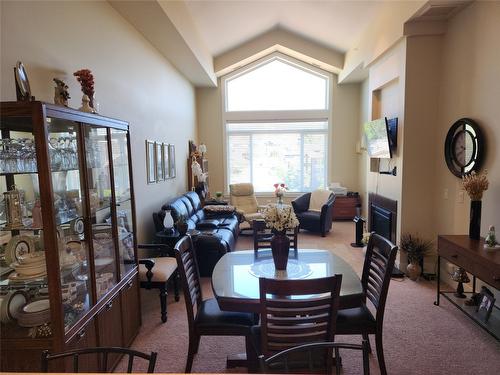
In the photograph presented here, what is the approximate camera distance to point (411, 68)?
3.97 metres

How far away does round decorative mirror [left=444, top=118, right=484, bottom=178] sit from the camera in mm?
3225

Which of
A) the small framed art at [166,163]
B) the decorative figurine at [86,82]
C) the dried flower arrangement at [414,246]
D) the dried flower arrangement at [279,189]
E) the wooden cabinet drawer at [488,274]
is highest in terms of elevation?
the decorative figurine at [86,82]

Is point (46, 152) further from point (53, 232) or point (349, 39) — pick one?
point (349, 39)

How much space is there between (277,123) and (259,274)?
596cm

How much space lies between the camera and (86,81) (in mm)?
2365

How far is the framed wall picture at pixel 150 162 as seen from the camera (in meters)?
4.26

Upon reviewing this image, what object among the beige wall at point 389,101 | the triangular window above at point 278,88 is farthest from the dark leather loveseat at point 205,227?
the triangular window above at point 278,88

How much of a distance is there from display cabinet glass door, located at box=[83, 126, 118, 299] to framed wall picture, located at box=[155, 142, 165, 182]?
2.23 m

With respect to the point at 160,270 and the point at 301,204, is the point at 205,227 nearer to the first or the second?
the point at 160,270

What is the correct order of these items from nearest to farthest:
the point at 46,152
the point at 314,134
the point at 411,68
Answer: the point at 46,152 < the point at 411,68 < the point at 314,134

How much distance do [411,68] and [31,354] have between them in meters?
4.55

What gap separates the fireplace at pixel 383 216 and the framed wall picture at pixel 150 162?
333cm

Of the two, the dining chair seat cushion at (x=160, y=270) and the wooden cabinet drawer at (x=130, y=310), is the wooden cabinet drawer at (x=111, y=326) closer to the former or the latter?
the wooden cabinet drawer at (x=130, y=310)

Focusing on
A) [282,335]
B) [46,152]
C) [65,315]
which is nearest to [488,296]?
[282,335]
